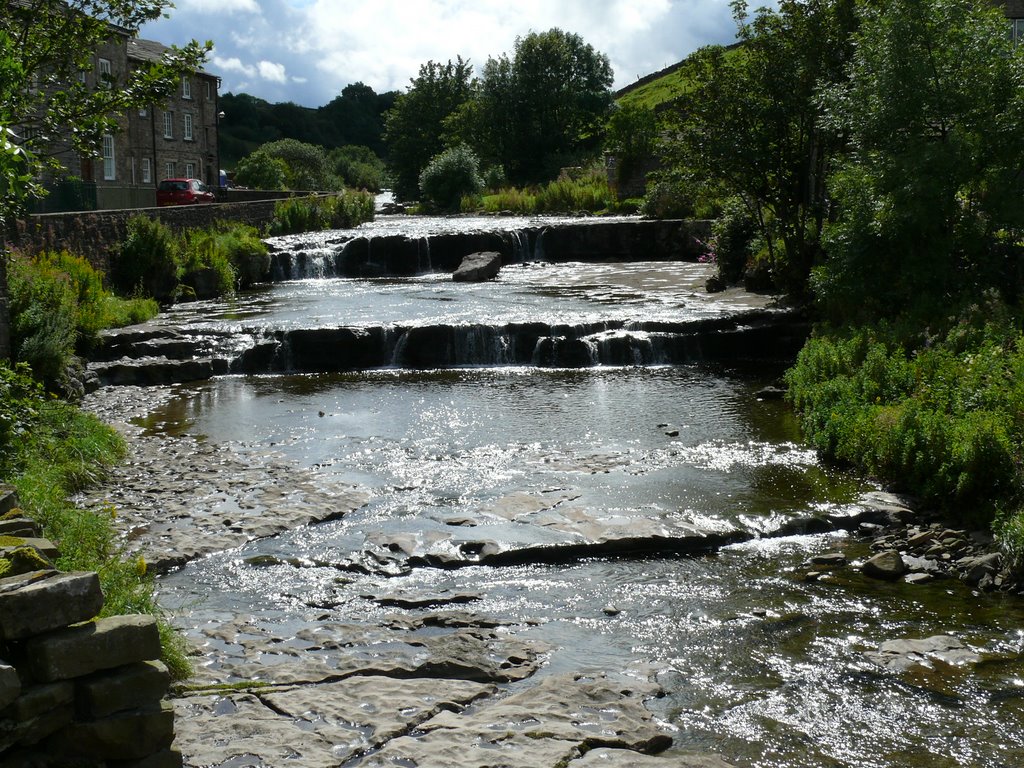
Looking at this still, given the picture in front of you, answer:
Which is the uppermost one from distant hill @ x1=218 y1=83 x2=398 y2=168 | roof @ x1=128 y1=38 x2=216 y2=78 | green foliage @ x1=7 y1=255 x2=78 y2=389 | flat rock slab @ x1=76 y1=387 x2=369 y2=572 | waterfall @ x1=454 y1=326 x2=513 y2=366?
distant hill @ x1=218 y1=83 x2=398 y2=168

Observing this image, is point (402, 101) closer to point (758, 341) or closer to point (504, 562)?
point (758, 341)

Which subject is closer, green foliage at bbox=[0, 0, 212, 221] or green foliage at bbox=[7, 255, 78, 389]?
green foliage at bbox=[0, 0, 212, 221]

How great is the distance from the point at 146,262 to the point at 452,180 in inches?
1086

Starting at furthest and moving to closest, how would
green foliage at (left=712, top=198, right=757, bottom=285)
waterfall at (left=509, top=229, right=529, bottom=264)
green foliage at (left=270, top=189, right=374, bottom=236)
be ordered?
green foliage at (left=270, top=189, right=374, bottom=236) < waterfall at (left=509, top=229, right=529, bottom=264) < green foliage at (left=712, top=198, right=757, bottom=285)

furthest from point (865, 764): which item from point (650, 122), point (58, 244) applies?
point (650, 122)

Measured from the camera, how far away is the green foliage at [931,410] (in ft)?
33.6

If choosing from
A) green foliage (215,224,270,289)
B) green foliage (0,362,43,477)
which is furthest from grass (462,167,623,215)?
green foliage (0,362,43,477)

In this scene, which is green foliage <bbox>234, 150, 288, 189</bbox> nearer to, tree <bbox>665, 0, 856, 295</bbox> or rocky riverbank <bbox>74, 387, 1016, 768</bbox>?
tree <bbox>665, 0, 856, 295</bbox>

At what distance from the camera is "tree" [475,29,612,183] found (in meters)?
61.5

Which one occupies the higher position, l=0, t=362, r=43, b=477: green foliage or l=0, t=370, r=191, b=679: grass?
Answer: l=0, t=362, r=43, b=477: green foliage

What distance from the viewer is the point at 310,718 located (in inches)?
233

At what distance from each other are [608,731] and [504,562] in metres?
3.57

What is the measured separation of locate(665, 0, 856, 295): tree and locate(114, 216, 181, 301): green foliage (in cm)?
1314

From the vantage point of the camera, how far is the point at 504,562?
30.9 ft
